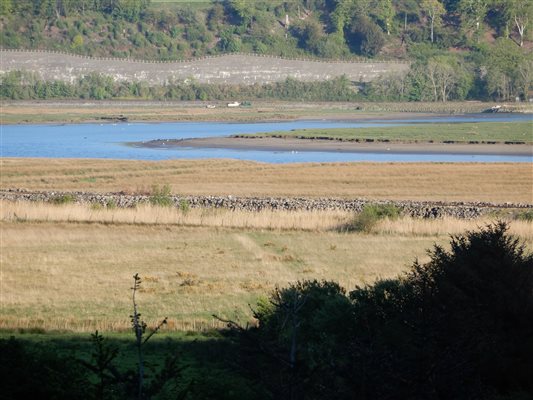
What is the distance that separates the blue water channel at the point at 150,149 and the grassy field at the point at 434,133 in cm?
995

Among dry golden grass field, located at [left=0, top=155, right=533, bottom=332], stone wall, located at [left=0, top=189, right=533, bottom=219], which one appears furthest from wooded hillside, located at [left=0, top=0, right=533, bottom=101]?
stone wall, located at [left=0, top=189, right=533, bottom=219]

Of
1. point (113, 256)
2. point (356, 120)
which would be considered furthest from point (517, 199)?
point (356, 120)

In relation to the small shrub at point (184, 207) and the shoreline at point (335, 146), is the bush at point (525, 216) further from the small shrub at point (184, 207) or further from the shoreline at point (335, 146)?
the shoreline at point (335, 146)

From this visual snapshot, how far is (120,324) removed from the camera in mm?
19031

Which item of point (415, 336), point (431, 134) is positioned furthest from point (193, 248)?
point (431, 134)

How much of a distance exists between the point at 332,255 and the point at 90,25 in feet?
Answer: 559

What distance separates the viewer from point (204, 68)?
168 metres

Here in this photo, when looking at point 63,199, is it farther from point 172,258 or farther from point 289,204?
point 172,258

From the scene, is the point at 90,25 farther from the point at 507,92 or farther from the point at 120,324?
the point at 120,324

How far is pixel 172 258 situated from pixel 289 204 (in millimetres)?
11920

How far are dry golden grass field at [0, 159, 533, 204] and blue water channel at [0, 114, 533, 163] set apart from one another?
762 cm

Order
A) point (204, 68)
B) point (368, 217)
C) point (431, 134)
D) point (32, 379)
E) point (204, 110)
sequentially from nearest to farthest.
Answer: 1. point (32, 379)
2. point (368, 217)
3. point (431, 134)
4. point (204, 110)
5. point (204, 68)

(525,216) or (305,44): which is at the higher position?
(525,216)

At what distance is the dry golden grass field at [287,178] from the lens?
48194 millimetres
